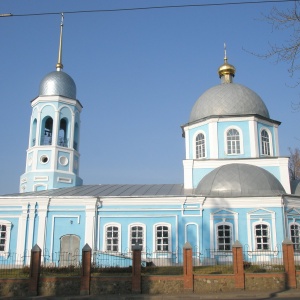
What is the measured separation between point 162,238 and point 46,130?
10054 millimetres

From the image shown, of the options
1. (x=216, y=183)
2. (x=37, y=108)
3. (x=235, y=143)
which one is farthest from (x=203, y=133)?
(x=37, y=108)

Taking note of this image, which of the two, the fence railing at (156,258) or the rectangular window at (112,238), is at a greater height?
the rectangular window at (112,238)

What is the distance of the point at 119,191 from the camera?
2130 cm

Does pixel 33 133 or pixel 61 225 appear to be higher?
pixel 33 133

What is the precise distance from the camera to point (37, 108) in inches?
944

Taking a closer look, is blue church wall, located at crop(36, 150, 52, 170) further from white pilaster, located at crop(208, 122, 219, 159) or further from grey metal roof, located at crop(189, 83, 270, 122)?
white pilaster, located at crop(208, 122, 219, 159)

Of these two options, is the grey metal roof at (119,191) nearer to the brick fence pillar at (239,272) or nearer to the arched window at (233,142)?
the arched window at (233,142)

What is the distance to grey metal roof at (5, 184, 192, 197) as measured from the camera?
20.2 meters

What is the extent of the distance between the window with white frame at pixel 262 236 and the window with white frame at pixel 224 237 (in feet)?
4.02

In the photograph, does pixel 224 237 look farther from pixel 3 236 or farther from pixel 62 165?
pixel 3 236

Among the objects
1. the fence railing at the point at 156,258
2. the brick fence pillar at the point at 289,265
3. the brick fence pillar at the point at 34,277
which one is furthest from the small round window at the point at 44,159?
the brick fence pillar at the point at 289,265

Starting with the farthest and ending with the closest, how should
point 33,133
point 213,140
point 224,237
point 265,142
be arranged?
1. point 33,133
2. point 265,142
3. point 213,140
4. point 224,237

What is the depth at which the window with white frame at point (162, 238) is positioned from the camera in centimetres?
1902

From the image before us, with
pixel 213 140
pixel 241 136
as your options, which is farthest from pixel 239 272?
pixel 241 136
